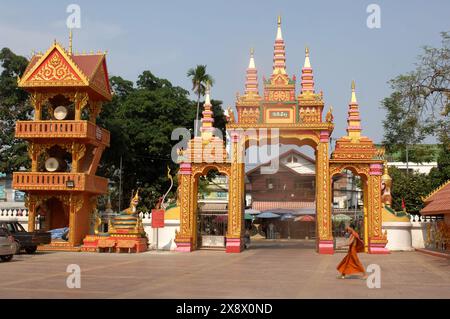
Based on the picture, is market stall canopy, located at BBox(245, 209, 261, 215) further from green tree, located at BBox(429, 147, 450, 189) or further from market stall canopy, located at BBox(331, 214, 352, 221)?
green tree, located at BBox(429, 147, 450, 189)

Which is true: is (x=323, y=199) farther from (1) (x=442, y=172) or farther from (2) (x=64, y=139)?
(1) (x=442, y=172)

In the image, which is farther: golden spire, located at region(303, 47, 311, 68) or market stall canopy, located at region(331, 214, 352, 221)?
market stall canopy, located at region(331, 214, 352, 221)

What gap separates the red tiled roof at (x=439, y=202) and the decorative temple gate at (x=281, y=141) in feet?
8.76

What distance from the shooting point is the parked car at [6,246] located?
64.7ft

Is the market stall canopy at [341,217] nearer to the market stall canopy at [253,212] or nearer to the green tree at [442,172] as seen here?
the market stall canopy at [253,212]

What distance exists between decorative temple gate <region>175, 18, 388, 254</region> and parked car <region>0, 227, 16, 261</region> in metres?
8.52

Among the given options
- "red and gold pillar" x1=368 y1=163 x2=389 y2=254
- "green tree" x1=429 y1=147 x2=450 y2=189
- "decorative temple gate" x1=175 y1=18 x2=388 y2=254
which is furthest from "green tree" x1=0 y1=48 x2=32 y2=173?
"green tree" x1=429 y1=147 x2=450 y2=189

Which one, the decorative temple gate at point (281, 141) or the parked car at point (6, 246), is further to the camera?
the decorative temple gate at point (281, 141)

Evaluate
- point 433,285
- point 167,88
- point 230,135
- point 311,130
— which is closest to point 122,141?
point 167,88

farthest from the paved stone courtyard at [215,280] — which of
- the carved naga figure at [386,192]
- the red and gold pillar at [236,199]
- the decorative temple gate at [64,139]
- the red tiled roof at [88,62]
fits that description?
the red tiled roof at [88,62]

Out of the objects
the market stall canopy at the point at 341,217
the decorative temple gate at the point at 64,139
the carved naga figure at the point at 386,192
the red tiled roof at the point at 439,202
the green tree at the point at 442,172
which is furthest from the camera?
the market stall canopy at the point at 341,217

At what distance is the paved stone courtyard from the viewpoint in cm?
1162

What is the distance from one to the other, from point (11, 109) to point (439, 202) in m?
27.4

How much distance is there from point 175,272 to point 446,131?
9.03 m
